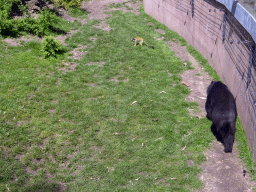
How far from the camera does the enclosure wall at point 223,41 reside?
6.17m

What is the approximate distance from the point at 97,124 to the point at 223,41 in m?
5.06

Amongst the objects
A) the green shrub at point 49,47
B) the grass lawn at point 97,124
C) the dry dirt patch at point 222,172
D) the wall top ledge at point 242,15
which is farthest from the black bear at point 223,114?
the green shrub at point 49,47

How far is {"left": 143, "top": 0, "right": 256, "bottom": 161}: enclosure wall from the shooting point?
6.17 m

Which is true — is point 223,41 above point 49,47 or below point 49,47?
above

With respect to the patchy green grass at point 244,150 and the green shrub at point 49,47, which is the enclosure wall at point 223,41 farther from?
the green shrub at point 49,47

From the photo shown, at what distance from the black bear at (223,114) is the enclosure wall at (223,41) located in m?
0.42

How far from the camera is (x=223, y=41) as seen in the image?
855 cm

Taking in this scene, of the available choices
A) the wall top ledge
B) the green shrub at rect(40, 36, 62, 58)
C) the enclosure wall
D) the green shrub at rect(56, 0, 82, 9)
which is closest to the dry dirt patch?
the enclosure wall

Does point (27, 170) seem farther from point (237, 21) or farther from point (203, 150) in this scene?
point (237, 21)

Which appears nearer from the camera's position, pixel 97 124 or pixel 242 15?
pixel 242 15

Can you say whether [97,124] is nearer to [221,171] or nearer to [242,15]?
[221,171]

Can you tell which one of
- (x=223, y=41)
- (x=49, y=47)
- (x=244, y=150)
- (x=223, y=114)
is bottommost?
(x=244, y=150)

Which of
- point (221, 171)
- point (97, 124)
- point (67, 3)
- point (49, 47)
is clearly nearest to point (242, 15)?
point (221, 171)

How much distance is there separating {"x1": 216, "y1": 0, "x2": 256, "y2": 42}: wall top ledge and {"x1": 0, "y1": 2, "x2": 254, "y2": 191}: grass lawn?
8.45 feet
